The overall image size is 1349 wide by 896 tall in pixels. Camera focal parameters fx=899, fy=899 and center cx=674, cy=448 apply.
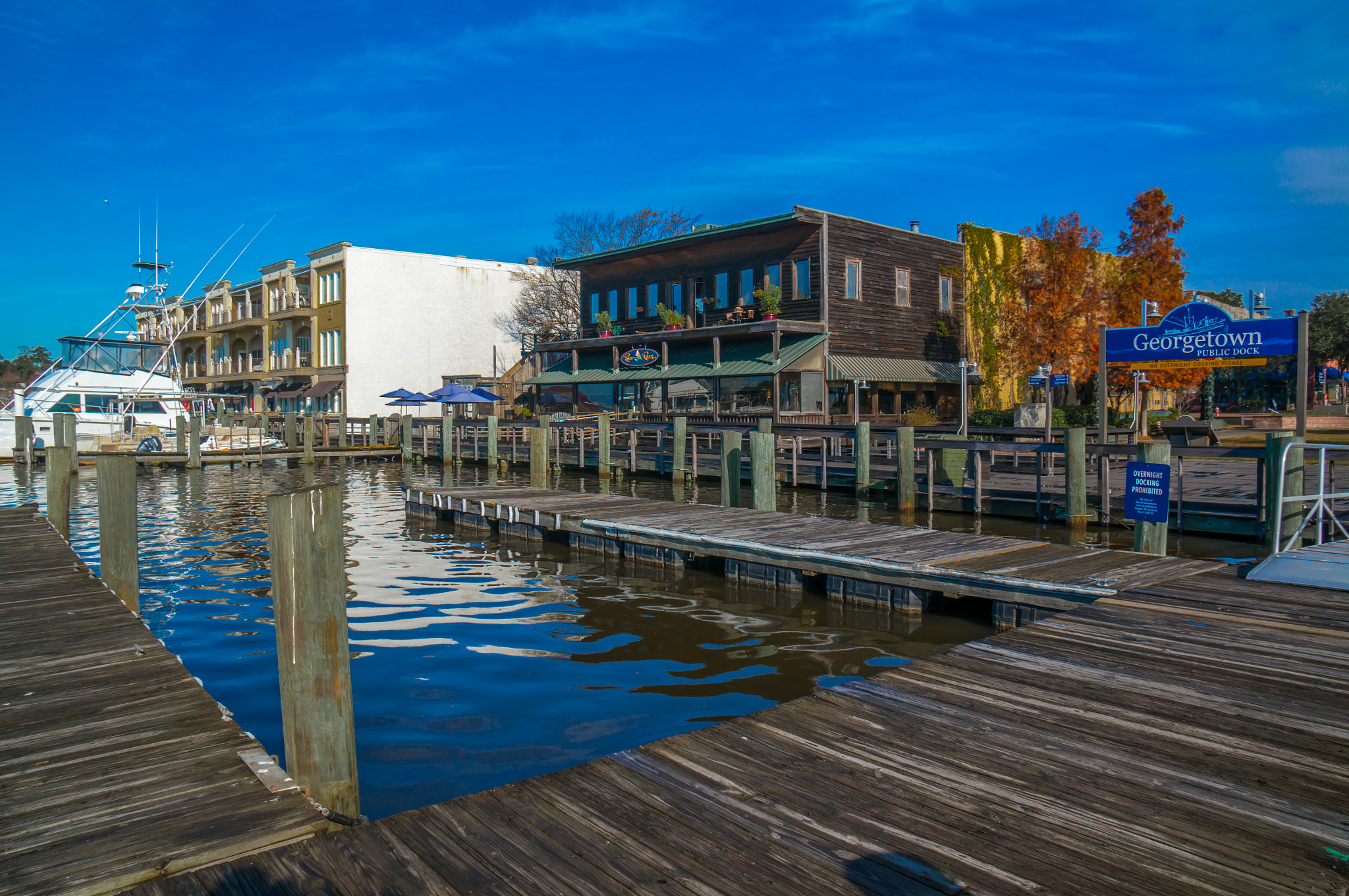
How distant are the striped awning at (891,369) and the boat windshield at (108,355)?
2685 cm

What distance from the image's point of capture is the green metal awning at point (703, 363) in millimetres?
31125

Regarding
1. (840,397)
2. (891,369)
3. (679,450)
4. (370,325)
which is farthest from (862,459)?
(370,325)

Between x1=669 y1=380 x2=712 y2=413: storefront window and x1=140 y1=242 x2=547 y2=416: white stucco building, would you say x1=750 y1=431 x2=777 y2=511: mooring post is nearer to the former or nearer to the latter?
x1=669 y1=380 x2=712 y2=413: storefront window

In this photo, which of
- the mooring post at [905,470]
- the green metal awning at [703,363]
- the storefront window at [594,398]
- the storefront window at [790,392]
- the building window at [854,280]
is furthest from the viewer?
the storefront window at [594,398]

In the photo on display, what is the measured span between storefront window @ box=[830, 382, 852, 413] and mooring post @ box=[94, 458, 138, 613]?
2639 cm

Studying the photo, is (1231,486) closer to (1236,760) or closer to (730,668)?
(730,668)

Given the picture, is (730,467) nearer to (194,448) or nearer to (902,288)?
(902,288)

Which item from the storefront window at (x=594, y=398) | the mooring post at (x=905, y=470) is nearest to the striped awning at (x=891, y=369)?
the storefront window at (x=594, y=398)

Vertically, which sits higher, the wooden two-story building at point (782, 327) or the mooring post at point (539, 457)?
the wooden two-story building at point (782, 327)

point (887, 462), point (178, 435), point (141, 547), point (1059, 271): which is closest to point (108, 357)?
point (178, 435)

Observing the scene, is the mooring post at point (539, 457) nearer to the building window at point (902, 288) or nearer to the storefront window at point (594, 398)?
the storefront window at point (594, 398)

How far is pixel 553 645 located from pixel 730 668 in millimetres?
1896

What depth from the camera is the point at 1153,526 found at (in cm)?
1055

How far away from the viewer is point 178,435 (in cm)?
3272
